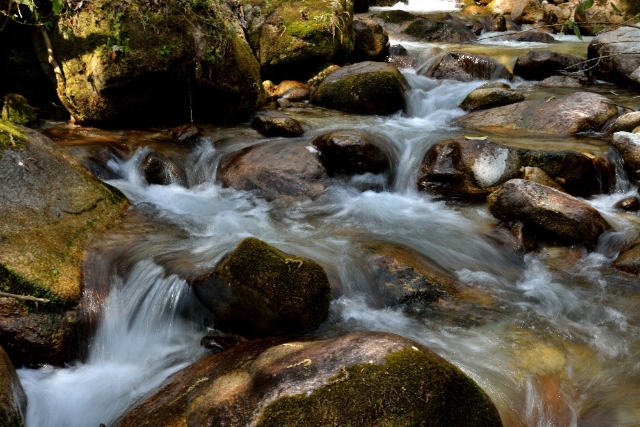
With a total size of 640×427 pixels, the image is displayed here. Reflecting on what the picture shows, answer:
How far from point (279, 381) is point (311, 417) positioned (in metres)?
0.26

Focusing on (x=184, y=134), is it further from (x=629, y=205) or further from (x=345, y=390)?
(x=345, y=390)

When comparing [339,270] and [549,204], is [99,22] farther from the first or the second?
[549,204]

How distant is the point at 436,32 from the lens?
595 inches

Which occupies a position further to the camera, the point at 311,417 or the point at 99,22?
the point at 99,22

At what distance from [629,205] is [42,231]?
6.32m

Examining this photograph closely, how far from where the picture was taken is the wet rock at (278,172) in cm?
689

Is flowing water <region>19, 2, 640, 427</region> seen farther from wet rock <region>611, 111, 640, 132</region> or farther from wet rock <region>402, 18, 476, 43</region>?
wet rock <region>402, 18, 476, 43</region>

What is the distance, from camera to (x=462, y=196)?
270 inches

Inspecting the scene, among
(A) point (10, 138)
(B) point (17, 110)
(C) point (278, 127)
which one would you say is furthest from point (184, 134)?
(A) point (10, 138)

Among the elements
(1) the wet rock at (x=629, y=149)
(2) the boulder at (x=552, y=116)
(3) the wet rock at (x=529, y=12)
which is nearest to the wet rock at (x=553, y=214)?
(1) the wet rock at (x=629, y=149)

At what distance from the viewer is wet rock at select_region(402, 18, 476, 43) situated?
15.1m

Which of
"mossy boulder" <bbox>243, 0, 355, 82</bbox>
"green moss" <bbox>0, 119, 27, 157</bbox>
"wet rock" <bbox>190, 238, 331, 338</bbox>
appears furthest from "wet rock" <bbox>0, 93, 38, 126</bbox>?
"wet rock" <bbox>190, 238, 331, 338</bbox>

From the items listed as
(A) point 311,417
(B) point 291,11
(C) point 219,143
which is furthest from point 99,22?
(A) point 311,417

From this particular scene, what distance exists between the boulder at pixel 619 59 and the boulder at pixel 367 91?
372cm
